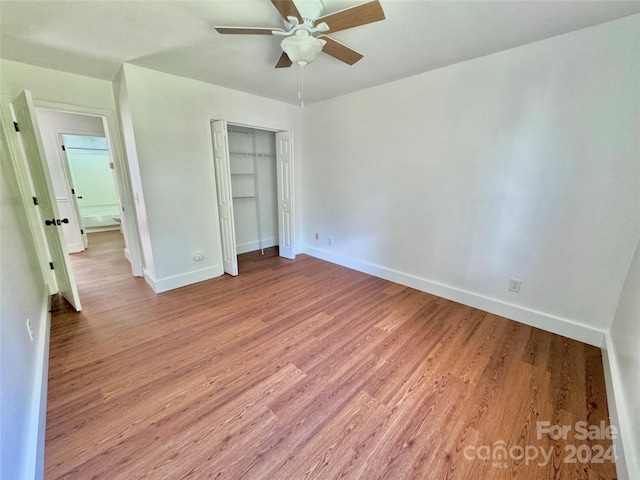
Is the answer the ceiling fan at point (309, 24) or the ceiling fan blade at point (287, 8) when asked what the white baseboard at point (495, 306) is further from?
the ceiling fan blade at point (287, 8)

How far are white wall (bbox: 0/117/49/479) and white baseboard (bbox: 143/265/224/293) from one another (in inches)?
37.5

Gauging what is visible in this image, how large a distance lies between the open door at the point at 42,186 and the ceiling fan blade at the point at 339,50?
8.55 feet

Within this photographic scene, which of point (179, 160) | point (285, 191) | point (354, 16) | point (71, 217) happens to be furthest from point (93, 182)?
point (354, 16)

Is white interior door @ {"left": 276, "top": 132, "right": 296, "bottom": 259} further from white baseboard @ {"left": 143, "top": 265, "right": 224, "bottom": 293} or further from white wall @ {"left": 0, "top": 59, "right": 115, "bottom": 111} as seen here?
white wall @ {"left": 0, "top": 59, "right": 115, "bottom": 111}

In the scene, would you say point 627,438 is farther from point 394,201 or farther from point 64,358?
point 64,358

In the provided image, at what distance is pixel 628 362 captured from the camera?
5.20ft

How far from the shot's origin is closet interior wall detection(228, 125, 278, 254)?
433 centimetres

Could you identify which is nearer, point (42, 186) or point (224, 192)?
point (42, 186)

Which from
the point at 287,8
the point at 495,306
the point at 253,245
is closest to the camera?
the point at 287,8

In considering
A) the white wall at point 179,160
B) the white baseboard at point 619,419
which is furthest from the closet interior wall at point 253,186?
the white baseboard at point 619,419

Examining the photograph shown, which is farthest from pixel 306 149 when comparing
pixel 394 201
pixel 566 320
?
pixel 566 320

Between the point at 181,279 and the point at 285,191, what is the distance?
201cm

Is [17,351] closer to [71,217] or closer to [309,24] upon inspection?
[309,24]

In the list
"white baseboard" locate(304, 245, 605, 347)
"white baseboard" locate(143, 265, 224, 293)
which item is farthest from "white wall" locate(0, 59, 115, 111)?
"white baseboard" locate(304, 245, 605, 347)
